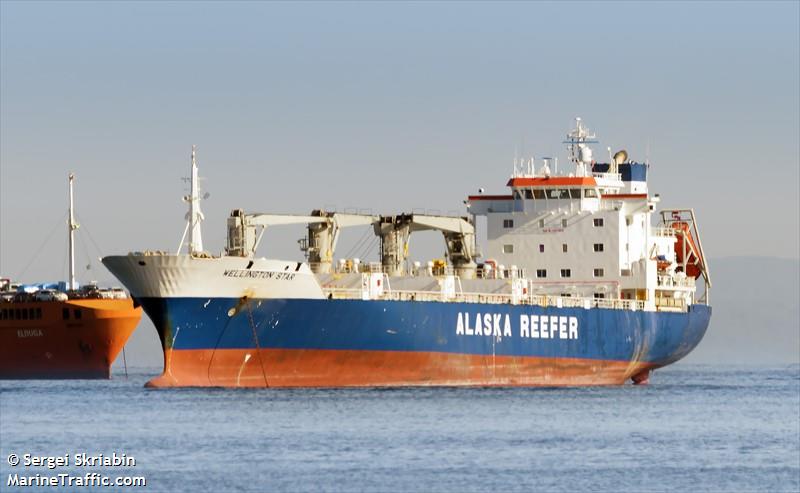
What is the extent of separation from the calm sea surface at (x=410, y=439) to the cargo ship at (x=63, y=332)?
1884 cm

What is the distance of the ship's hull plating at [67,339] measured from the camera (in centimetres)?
7631

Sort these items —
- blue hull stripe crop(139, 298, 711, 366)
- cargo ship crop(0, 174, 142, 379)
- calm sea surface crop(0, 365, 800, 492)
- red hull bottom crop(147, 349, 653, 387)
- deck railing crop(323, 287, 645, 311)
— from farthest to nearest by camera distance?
cargo ship crop(0, 174, 142, 379)
deck railing crop(323, 287, 645, 311)
red hull bottom crop(147, 349, 653, 387)
blue hull stripe crop(139, 298, 711, 366)
calm sea surface crop(0, 365, 800, 492)

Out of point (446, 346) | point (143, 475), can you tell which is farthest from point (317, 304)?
point (143, 475)

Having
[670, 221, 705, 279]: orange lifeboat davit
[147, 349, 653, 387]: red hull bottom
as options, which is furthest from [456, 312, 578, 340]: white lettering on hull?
[670, 221, 705, 279]: orange lifeboat davit

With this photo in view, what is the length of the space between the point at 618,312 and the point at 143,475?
34.6 metres

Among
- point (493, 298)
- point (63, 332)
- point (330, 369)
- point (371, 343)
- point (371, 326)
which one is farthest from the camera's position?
point (63, 332)

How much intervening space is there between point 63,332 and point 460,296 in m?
21.2

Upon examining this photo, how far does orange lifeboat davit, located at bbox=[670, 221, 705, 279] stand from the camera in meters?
76.9

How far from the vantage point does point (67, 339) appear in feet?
252

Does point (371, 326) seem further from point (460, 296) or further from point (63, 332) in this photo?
point (63, 332)

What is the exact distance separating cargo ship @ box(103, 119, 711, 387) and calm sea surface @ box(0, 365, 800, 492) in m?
1.77

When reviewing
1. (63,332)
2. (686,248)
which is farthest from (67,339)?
(686,248)

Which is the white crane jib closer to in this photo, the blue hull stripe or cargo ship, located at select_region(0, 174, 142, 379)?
the blue hull stripe

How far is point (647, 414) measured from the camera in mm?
50656
